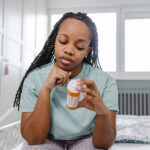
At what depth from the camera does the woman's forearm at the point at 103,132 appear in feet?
2.60

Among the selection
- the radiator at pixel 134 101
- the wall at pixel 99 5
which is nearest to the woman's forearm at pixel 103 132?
the radiator at pixel 134 101

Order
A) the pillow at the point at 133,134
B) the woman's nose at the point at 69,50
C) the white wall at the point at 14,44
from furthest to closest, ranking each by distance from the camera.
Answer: the white wall at the point at 14,44, the pillow at the point at 133,134, the woman's nose at the point at 69,50

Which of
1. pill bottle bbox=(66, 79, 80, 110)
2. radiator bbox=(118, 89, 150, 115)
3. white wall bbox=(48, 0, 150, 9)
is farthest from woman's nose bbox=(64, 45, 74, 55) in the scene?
white wall bbox=(48, 0, 150, 9)

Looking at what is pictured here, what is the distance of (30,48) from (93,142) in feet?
8.33

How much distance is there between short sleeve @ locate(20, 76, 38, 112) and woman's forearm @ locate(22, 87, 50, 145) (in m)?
0.07

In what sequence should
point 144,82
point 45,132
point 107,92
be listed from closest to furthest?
point 45,132, point 107,92, point 144,82

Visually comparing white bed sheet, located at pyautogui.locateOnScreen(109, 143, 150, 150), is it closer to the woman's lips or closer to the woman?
the woman

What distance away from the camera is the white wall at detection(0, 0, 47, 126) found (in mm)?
2250

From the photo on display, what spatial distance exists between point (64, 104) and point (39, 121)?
138mm

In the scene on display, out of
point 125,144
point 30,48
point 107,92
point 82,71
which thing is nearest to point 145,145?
point 125,144

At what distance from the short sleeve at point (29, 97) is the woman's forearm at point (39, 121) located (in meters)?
0.07

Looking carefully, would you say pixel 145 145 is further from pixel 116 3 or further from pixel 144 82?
pixel 116 3

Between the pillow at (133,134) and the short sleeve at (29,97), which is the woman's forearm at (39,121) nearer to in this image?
the short sleeve at (29,97)

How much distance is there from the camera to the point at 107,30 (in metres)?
3.97
